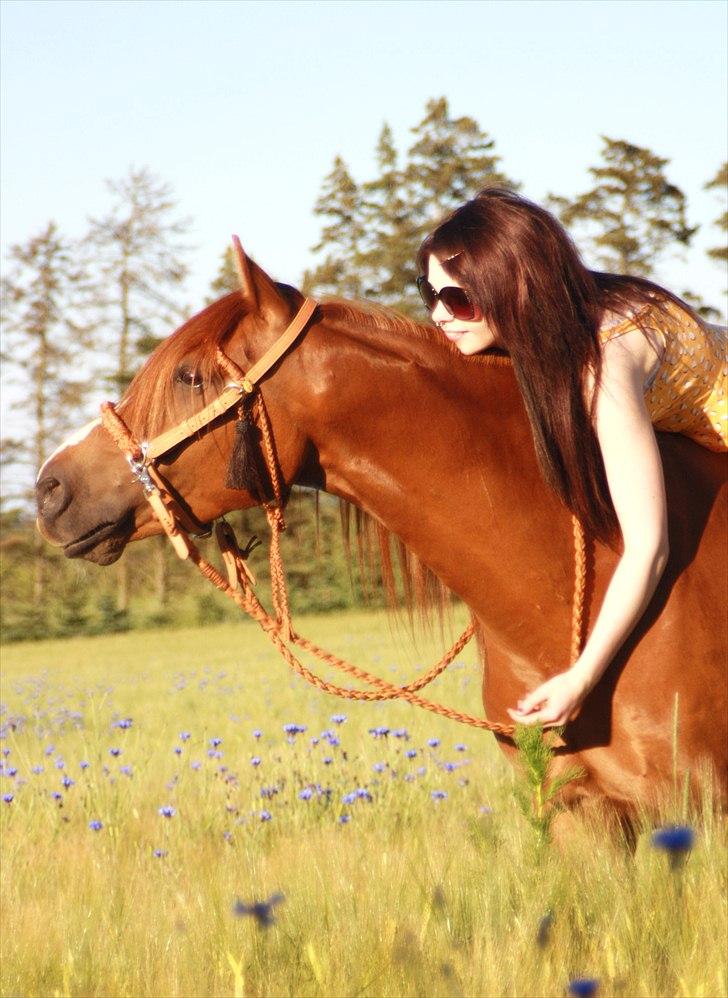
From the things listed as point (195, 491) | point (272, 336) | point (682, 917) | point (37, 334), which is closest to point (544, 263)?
point (272, 336)

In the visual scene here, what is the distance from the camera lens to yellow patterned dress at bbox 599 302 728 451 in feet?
9.80

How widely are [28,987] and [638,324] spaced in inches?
85.4

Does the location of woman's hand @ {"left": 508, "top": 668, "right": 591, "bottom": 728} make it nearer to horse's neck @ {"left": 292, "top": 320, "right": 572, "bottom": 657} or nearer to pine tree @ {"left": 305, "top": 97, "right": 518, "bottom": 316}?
horse's neck @ {"left": 292, "top": 320, "right": 572, "bottom": 657}

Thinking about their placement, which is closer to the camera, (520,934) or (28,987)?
(520,934)

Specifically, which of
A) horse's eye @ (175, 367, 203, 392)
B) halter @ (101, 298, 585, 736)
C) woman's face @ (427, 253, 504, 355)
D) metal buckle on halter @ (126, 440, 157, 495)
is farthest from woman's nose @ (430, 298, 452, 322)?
metal buckle on halter @ (126, 440, 157, 495)

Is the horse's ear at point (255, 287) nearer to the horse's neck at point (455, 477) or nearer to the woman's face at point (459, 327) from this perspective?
the horse's neck at point (455, 477)

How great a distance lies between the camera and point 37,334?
108 feet

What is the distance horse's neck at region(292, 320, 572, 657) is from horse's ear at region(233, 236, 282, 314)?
0.22 metres

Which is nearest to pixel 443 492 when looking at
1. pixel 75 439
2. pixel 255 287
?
pixel 255 287

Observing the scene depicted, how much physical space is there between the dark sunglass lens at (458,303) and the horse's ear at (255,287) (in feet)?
1.48

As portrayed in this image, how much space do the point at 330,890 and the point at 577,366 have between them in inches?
57.3

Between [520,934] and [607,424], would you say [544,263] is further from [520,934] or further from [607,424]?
[520,934]

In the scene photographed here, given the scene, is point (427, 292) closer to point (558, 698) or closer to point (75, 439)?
point (75, 439)

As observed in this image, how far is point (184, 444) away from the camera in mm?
2982
